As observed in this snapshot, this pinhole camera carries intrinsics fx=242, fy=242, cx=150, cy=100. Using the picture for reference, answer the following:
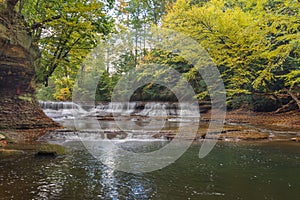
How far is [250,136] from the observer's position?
8.09 m

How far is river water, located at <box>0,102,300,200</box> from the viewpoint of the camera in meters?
3.13

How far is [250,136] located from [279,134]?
1.42 meters

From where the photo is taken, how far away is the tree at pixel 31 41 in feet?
26.4

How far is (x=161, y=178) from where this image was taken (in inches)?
151

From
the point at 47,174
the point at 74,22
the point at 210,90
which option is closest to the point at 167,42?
the point at 210,90

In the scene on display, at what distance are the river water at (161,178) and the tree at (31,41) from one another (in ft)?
12.6

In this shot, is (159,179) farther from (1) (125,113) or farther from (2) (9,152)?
(1) (125,113)

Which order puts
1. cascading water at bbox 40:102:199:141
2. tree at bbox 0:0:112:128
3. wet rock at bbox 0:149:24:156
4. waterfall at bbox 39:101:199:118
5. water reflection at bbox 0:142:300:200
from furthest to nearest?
waterfall at bbox 39:101:199:118 → cascading water at bbox 40:102:199:141 → tree at bbox 0:0:112:128 → wet rock at bbox 0:149:24:156 → water reflection at bbox 0:142:300:200

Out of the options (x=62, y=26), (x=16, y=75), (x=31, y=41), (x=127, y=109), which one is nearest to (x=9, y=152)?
(x=16, y=75)

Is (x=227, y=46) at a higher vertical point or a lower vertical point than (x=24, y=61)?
higher

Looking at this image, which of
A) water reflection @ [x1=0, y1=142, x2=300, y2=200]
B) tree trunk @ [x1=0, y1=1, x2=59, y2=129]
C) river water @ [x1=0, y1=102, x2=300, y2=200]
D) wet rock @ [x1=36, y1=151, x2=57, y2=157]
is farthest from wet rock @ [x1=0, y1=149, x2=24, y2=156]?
tree trunk @ [x1=0, y1=1, x2=59, y2=129]

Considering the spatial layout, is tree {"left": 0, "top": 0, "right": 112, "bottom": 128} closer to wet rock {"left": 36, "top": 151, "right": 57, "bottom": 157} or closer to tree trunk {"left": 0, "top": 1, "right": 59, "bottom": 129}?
tree trunk {"left": 0, "top": 1, "right": 59, "bottom": 129}

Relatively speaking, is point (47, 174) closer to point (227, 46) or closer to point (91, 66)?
point (227, 46)

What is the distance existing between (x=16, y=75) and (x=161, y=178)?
706 centimetres
